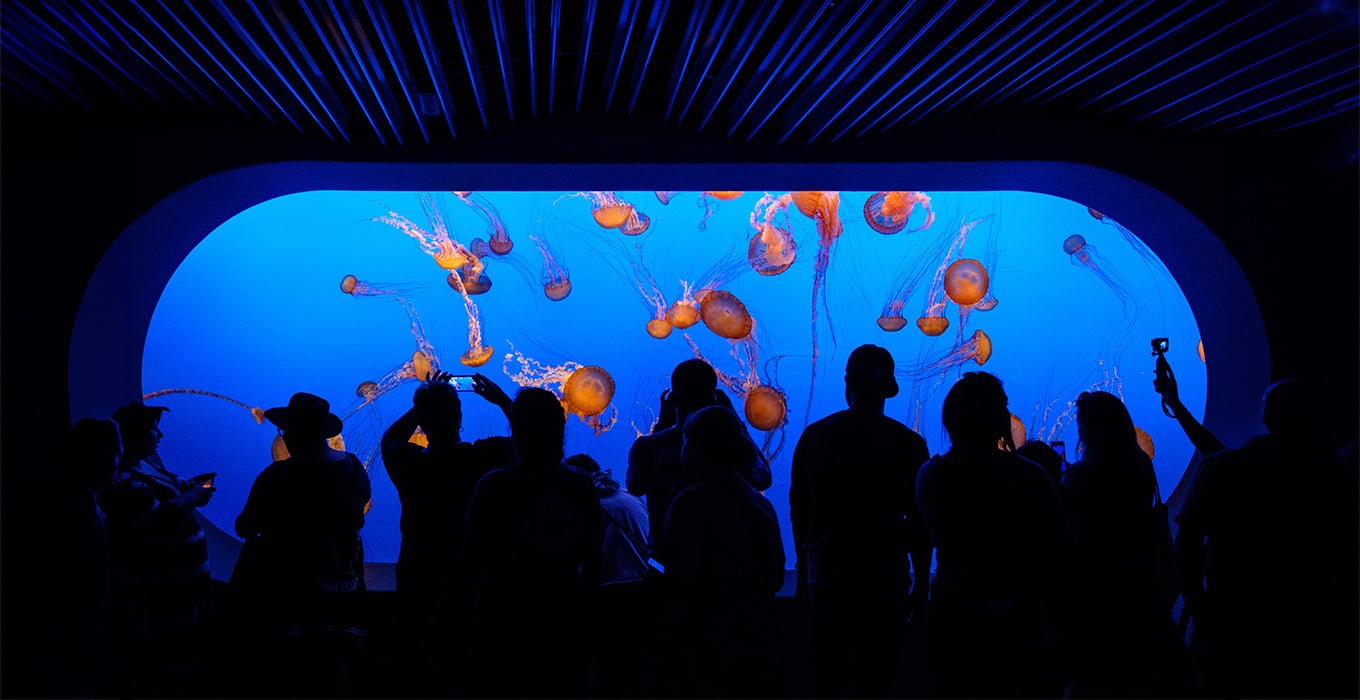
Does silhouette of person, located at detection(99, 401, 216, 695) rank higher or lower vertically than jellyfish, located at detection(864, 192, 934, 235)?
lower

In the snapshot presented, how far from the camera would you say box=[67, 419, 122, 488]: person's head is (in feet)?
8.13

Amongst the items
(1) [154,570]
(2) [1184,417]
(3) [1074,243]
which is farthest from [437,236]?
(2) [1184,417]

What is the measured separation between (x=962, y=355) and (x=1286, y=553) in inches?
281

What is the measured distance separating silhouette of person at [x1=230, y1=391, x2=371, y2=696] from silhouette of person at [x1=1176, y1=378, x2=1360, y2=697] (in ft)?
8.21

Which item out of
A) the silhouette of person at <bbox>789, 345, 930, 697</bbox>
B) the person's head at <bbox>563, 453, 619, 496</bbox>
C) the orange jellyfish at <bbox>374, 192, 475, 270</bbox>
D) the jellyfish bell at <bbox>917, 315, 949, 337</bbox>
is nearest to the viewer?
the silhouette of person at <bbox>789, 345, 930, 697</bbox>

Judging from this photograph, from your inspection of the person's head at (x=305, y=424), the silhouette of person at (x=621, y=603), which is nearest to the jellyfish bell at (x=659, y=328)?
the silhouette of person at (x=621, y=603)

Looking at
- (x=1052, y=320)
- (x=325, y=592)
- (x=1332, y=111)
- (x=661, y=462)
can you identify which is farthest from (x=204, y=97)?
(x=1052, y=320)

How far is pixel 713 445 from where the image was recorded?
78.7 inches

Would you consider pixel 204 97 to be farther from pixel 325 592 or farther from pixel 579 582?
pixel 579 582

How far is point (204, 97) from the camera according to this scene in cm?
308

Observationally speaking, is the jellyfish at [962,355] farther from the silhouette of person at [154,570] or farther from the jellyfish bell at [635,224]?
the silhouette of person at [154,570]

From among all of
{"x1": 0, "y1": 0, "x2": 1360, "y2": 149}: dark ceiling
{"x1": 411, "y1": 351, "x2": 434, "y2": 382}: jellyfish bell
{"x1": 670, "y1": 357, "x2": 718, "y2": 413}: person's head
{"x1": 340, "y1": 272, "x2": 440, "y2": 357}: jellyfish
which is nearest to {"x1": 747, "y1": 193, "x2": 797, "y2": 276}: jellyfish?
{"x1": 340, "y1": 272, "x2": 440, "y2": 357}: jellyfish

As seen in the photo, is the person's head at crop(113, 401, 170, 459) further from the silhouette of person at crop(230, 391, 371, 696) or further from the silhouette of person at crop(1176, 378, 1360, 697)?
the silhouette of person at crop(1176, 378, 1360, 697)

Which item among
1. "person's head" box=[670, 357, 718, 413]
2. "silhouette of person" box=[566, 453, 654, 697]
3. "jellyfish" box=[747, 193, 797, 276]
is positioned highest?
"jellyfish" box=[747, 193, 797, 276]
